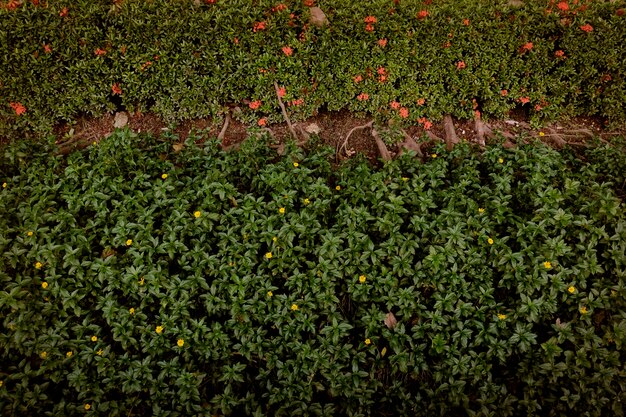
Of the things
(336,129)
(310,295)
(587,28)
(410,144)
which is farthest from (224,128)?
(587,28)

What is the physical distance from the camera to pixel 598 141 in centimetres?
372

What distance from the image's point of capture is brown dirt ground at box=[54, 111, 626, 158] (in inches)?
160

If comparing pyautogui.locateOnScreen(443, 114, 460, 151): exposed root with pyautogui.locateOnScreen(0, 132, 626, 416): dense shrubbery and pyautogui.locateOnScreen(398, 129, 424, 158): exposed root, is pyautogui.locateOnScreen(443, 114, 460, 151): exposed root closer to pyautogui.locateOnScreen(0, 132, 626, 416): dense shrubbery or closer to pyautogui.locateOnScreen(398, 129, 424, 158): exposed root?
pyautogui.locateOnScreen(398, 129, 424, 158): exposed root

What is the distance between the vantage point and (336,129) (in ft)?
13.7

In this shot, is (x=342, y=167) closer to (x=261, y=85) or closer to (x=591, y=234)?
(x=261, y=85)

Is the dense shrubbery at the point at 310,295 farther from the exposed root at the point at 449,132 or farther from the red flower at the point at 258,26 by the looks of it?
the red flower at the point at 258,26

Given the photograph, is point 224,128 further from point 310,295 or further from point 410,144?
point 310,295

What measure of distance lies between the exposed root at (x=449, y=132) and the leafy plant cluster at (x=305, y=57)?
0.11 m

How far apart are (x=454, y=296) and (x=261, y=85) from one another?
8.13 ft

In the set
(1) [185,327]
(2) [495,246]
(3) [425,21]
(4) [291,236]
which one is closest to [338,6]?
(3) [425,21]

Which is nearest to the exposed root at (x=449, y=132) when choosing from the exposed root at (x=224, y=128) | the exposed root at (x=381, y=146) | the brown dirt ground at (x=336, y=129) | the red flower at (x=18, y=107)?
the brown dirt ground at (x=336, y=129)

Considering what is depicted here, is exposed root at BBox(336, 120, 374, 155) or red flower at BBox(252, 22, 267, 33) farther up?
red flower at BBox(252, 22, 267, 33)

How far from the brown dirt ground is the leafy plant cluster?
137 mm

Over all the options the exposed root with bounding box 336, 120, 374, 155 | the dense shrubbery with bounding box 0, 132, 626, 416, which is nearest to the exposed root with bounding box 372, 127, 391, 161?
the exposed root with bounding box 336, 120, 374, 155
